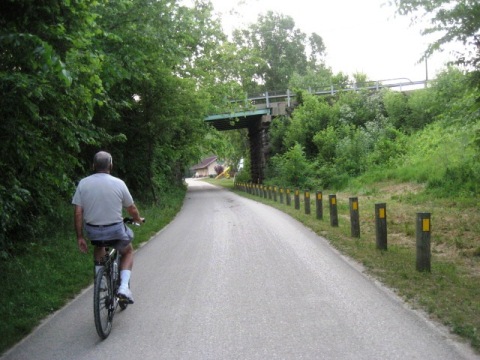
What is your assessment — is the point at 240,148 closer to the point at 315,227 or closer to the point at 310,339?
the point at 315,227

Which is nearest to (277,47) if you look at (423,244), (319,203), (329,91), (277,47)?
(277,47)

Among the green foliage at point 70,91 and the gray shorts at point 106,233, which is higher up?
the green foliage at point 70,91

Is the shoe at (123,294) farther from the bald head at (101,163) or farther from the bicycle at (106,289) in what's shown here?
the bald head at (101,163)

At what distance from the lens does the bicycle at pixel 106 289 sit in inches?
187

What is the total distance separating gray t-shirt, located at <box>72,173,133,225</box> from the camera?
513 cm

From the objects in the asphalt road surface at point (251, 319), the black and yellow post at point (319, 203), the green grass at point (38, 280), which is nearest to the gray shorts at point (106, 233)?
the asphalt road surface at point (251, 319)

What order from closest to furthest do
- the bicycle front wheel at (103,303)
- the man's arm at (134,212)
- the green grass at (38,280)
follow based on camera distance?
1. the bicycle front wheel at (103,303)
2. the man's arm at (134,212)
3. the green grass at (38,280)

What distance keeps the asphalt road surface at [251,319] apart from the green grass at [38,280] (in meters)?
0.22

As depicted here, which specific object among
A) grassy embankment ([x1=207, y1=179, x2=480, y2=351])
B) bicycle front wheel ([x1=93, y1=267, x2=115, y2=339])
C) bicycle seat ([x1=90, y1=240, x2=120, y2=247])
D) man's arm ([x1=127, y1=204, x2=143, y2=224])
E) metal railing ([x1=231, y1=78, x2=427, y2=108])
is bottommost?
grassy embankment ([x1=207, y1=179, x2=480, y2=351])

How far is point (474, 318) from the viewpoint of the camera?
5.01 meters

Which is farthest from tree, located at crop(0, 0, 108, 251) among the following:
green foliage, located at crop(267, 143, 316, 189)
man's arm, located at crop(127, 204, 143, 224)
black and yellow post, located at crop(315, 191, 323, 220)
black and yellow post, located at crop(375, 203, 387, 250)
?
green foliage, located at crop(267, 143, 316, 189)

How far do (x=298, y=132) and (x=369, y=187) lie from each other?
12.0m

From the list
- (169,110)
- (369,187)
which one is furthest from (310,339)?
(369,187)

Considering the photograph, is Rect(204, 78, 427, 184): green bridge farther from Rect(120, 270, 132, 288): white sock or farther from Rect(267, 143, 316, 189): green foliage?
Rect(120, 270, 132, 288): white sock
